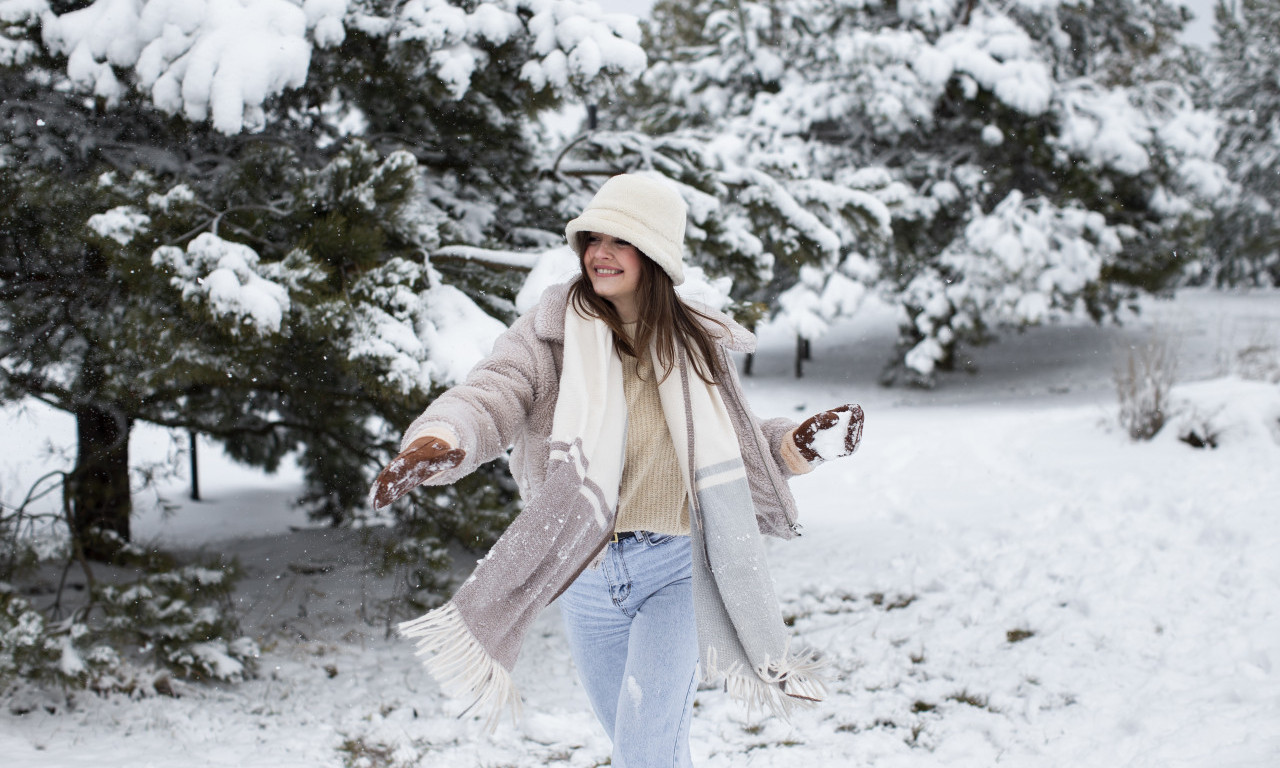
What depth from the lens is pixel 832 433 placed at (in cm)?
211

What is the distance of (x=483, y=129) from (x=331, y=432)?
1.89 metres

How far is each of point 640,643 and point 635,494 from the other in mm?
353

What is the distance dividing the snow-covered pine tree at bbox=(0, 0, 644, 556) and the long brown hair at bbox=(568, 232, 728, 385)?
1298mm

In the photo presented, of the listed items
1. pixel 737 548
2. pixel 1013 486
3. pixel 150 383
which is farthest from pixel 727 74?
pixel 737 548

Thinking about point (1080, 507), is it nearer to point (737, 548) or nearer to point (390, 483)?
point (737, 548)

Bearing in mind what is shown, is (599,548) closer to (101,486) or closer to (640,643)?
(640,643)

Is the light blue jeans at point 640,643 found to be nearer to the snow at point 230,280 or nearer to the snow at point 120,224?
the snow at point 230,280

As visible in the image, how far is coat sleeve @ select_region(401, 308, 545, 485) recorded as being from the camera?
66.8 inches

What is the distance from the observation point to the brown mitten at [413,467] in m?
1.54

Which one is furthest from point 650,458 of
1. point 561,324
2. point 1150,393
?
point 1150,393

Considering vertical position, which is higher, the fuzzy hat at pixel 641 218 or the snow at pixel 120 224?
the fuzzy hat at pixel 641 218

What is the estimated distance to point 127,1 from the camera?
11.7 feet

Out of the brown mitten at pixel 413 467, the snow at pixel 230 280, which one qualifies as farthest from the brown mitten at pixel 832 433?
the snow at pixel 230 280

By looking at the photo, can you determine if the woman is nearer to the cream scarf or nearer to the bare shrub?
the cream scarf
